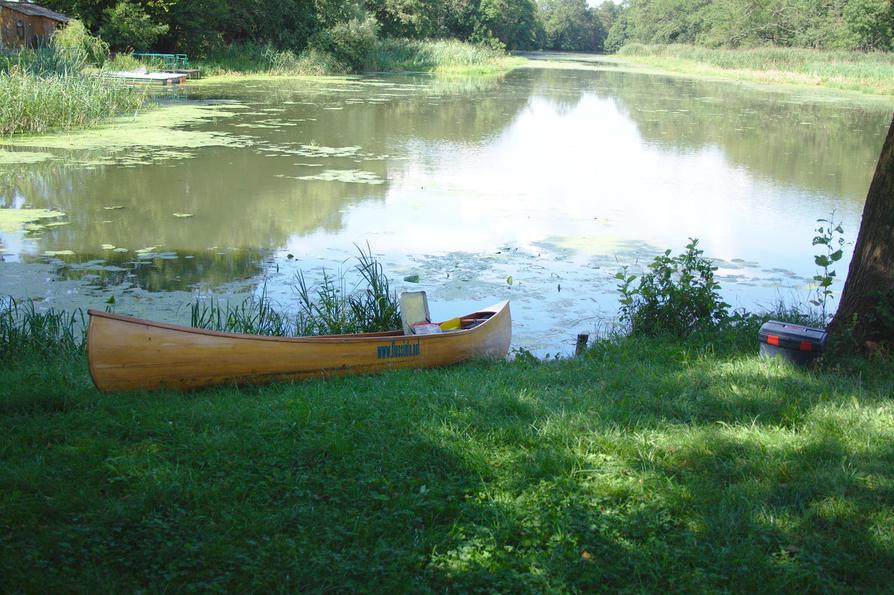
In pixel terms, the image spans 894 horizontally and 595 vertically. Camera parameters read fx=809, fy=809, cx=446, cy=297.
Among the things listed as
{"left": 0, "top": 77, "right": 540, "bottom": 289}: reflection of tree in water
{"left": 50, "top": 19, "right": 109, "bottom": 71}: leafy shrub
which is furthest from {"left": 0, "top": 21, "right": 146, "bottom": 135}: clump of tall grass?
{"left": 50, "top": 19, "right": 109, "bottom": 71}: leafy shrub

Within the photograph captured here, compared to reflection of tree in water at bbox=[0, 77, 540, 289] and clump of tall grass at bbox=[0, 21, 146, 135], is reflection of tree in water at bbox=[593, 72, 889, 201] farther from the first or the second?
clump of tall grass at bbox=[0, 21, 146, 135]

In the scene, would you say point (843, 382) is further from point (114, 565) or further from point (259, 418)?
point (114, 565)

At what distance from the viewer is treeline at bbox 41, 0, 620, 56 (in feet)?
98.7

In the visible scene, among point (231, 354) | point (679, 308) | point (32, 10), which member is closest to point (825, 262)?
point (679, 308)

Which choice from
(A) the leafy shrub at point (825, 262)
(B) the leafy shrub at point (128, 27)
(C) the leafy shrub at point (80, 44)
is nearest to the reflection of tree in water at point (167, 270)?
(A) the leafy shrub at point (825, 262)

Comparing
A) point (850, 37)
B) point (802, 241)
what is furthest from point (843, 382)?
point (850, 37)

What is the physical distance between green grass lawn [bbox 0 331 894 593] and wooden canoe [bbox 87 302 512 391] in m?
0.14

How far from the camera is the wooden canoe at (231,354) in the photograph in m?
4.32

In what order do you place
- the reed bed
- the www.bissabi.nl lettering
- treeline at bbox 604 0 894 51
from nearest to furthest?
the www.bissabi.nl lettering
the reed bed
treeline at bbox 604 0 894 51

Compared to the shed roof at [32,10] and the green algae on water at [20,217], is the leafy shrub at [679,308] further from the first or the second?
the shed roof at [32,10]

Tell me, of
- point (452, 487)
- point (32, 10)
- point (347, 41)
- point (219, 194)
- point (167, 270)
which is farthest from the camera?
point (347, 41)

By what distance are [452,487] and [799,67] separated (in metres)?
49.2

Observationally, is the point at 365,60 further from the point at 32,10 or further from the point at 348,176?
the point at 348,176

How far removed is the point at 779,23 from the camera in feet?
207
